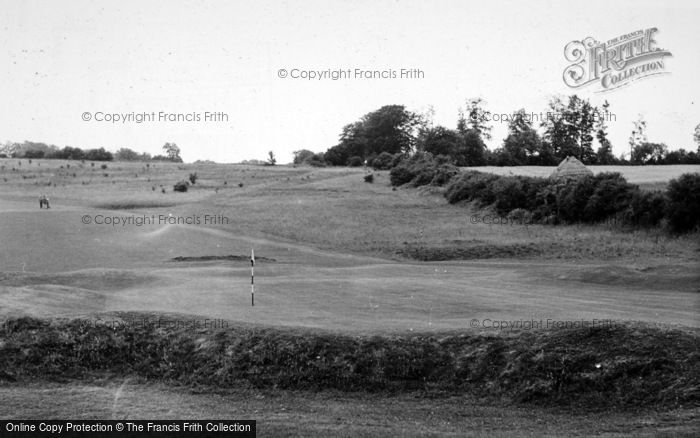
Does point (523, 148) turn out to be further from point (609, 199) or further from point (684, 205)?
point (684, 205)

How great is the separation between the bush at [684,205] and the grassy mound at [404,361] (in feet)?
109

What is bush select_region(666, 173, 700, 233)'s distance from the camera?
47031 mm

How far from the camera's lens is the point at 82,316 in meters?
19.6

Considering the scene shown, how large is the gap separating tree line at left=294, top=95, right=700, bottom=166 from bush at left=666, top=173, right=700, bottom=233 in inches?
2265

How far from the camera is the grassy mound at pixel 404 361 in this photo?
51.4 feet

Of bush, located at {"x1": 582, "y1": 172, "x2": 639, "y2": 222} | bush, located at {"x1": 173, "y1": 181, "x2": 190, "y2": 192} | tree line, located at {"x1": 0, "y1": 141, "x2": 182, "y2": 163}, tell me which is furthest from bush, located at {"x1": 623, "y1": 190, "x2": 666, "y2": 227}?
tree line, located at {"x1": 0, "y1": 141, "x2": 182, "y2": 163}

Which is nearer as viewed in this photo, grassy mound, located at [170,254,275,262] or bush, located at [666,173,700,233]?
grassy mound, located at [170,254,275,262]

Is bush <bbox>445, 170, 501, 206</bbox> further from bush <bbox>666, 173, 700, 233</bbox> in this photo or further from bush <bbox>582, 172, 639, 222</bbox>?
bush <bbox>666, 173, 700, 233</bbox>

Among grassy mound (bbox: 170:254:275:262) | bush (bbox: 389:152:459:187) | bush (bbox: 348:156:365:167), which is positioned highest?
bush (bbox: 348:156:365:167)

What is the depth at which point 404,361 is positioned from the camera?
16641mm

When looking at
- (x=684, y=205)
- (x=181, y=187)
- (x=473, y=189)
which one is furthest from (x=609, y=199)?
(x=181, y=187)

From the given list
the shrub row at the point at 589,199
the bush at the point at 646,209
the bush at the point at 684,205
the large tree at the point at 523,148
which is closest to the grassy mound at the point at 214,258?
the shrub row at the point at 589,199

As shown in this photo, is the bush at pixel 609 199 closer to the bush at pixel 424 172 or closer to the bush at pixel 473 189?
the bush at pixel 473 189

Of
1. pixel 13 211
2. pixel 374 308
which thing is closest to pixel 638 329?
pixel 374 308
